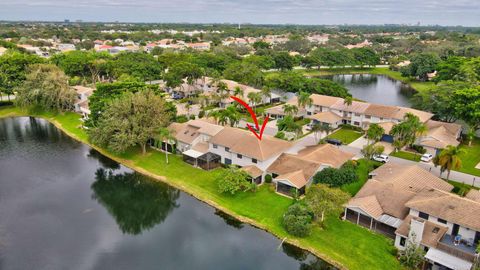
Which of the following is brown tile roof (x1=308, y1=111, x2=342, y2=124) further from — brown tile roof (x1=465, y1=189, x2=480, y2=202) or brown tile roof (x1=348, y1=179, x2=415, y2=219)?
brown tile roof (x1=465, y1=189, x2=480, y2=202)

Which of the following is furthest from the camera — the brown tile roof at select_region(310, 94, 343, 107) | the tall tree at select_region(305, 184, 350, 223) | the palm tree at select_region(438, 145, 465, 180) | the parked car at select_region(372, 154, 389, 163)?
the brown tile roof at select_region(310, 94, 343, 107)

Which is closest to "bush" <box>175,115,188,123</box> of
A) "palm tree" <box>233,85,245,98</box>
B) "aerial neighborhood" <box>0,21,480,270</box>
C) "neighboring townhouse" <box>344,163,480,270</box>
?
"aerial neighborhood" <box>0,21,480,270</box>

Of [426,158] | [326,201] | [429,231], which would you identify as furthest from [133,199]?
[426,158]

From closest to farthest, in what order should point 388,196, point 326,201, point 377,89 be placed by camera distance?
point 326,201 < point 388,196 < point 377,89

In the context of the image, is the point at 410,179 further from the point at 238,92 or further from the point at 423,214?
the point at 238,92

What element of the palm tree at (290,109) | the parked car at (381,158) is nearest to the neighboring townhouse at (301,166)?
the parked car at (381,158)

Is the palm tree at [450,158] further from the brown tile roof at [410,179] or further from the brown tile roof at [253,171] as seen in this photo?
the brown tile roof at [253,171]
